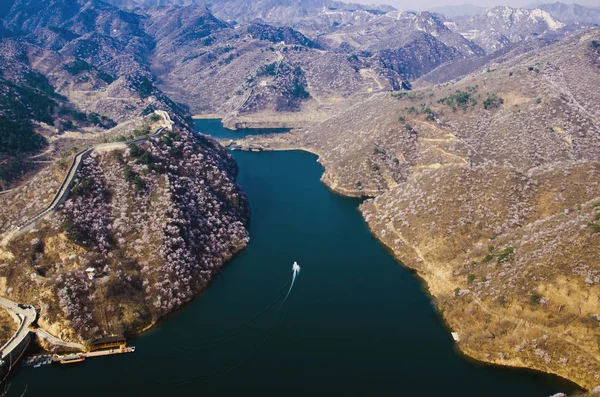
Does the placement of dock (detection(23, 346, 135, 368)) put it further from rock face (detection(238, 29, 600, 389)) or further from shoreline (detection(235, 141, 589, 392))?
rock face (detection(238, 29, 600, 389))

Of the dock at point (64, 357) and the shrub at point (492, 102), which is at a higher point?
the shrub at point (492, 102)

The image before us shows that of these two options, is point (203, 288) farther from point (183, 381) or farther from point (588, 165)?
point (588, 165)

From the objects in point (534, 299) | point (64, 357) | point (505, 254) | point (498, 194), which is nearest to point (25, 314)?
point (64, 357)

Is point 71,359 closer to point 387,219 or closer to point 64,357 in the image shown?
point 64,357

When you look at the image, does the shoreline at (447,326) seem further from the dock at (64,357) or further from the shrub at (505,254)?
the dock at (64,357)

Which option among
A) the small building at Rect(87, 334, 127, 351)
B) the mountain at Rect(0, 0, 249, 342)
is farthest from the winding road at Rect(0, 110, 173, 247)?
the small building at Rect(87, 334, 127, 351)

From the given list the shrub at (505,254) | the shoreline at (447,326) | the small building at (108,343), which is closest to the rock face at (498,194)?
the shrub at (505,254)
